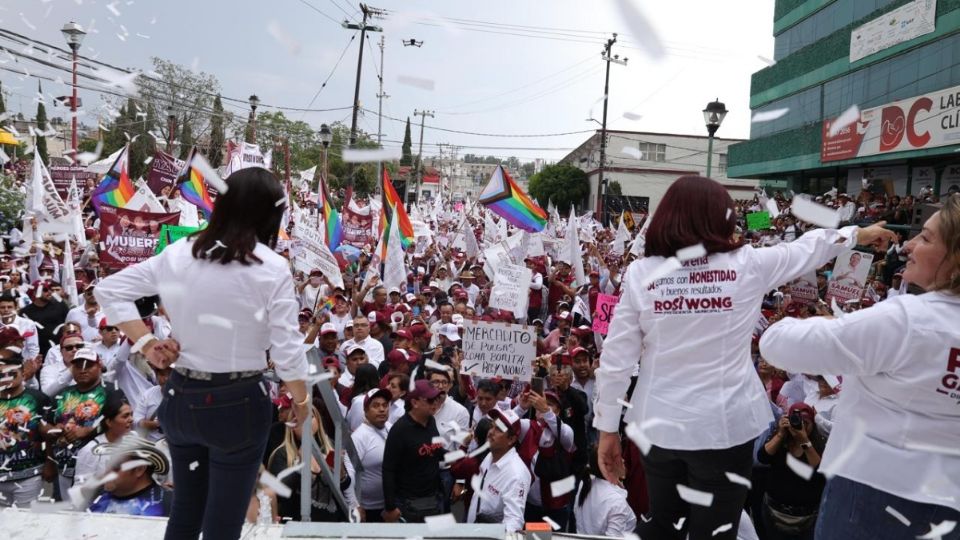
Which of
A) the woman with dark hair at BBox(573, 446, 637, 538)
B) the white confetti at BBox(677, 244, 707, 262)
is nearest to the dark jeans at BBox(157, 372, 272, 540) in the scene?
the white confetti at BBox(677, 244, 707, 262)

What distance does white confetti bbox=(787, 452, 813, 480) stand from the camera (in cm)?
433

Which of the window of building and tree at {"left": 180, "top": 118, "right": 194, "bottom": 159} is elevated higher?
the window of building

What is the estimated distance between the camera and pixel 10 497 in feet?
16.6

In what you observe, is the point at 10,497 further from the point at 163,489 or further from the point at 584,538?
the point at 584,538

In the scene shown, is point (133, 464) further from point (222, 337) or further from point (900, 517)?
point (900, 517)

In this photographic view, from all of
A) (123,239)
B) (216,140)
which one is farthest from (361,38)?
(123,239)

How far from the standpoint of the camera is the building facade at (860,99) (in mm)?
18969

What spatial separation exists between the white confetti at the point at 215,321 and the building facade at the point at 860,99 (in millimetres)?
15764

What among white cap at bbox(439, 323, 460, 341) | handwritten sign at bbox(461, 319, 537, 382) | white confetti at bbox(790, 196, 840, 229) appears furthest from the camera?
white cap at bbox(439, 323, 460, 341)

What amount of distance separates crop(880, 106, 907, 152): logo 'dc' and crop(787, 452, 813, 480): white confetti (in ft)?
61.4

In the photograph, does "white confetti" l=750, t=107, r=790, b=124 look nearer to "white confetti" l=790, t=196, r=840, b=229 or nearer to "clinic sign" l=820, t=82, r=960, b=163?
"clinic sign" l=820, t=82, r=960, b=163

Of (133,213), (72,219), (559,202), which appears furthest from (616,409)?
(559,202)

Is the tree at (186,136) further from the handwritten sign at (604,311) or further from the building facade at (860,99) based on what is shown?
the handwritten sign at (604,311)

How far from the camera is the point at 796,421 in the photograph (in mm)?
4559
